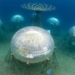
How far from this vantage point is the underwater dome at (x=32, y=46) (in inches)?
212

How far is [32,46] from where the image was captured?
5.40 meters

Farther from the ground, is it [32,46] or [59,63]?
[32,46]

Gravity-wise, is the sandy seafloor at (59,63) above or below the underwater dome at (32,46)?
below

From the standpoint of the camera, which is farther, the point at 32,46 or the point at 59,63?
the point at 59,63

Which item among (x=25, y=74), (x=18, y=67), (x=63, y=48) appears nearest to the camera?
(x=25, y=74)

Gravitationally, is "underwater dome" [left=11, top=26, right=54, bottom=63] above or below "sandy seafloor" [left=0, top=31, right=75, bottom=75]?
above

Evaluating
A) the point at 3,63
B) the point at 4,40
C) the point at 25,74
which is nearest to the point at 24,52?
the point at 25,74

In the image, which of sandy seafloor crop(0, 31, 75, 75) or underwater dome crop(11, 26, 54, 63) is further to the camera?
sandy seafloor crop(0, 31, 75, 75)

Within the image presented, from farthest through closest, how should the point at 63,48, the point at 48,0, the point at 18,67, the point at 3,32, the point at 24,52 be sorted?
the point at 48,0, the point at 3,32, the point at 63,48, the point at 18,67, the point at 24,52

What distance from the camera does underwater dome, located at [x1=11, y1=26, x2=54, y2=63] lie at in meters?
5.39

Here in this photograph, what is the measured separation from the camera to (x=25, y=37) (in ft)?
18.5

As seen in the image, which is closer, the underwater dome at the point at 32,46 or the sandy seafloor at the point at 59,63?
the underwater dome at the point at 32,46

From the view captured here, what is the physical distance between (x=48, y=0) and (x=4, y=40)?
15.9 ft

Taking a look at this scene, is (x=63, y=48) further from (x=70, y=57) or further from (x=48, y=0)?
(x=48, y=0)
